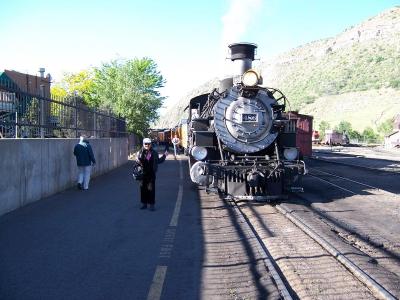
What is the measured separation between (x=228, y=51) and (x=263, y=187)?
5.22 m

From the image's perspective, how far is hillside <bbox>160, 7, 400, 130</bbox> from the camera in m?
91.6

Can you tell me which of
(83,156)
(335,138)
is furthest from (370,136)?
(83,156)

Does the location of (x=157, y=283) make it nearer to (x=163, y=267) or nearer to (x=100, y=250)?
(x=163, y=267)

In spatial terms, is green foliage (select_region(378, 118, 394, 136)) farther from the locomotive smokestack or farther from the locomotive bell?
the locomotive bell

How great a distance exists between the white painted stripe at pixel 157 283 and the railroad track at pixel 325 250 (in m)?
1.25

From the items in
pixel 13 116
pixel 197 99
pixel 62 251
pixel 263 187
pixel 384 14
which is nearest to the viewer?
pixel 62 251

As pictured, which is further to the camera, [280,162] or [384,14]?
[384,14]

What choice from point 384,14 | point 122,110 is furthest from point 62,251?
point 384,14

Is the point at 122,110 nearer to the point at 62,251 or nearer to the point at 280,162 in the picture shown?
the point at 280,162

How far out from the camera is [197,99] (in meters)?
13.9

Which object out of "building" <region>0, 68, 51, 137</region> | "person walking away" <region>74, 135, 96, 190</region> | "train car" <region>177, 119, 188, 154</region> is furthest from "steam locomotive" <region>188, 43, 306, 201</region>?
"train car" <region>177, 119, 188, 154</region>

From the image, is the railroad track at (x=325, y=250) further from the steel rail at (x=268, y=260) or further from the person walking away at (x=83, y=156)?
the person walking away at (x=83, y=156)

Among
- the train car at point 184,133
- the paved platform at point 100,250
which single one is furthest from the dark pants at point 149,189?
the train car at point 184,133

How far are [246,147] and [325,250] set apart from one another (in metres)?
5.27
